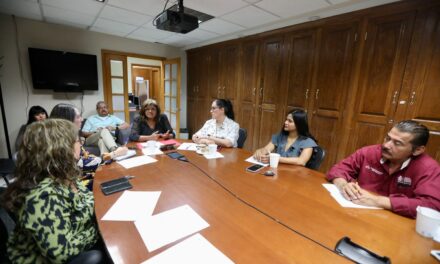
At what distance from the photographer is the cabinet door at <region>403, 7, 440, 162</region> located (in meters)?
2.03

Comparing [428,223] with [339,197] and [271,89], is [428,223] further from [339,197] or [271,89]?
[271,89]

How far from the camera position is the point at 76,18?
10.5 feet

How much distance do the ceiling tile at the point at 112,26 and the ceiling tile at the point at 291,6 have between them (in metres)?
2.36

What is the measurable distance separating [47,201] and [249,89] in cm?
344

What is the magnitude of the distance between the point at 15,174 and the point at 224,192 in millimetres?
979

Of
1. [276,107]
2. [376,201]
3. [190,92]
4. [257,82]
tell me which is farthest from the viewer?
[190,92]

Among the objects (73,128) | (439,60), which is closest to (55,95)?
(73,128)

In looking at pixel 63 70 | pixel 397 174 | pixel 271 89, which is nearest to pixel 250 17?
pixel 271 89

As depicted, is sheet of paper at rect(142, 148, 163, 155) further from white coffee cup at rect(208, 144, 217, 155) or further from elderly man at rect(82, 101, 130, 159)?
elderly man at rect(82, 101, 130, 159)

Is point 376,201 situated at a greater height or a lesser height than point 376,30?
lesser

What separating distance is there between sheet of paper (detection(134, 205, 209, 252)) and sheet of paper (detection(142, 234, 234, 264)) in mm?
49

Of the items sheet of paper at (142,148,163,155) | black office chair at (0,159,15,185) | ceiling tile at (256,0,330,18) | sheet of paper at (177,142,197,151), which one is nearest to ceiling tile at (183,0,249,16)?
ceiling tile at (256,0,330,18)

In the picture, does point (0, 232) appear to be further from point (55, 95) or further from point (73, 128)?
point (55, 95)

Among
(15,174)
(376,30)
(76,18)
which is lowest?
(15,174)
